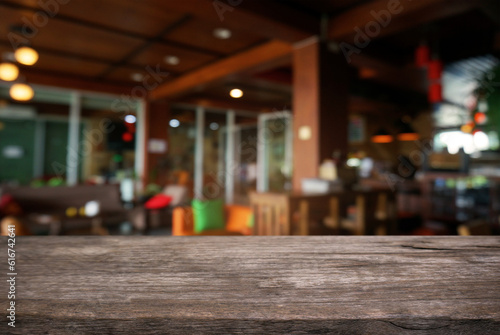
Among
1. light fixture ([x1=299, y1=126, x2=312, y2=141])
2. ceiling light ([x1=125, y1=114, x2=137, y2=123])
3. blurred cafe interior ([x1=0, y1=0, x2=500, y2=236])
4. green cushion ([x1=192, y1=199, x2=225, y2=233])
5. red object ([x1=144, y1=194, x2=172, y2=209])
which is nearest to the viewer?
blurred cafe interior ([x1=0, y1=0, x2=500, y2=236])

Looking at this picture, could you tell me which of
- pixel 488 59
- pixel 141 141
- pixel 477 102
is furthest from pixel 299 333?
pixel 141 141

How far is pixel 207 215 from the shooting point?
11.5 feet

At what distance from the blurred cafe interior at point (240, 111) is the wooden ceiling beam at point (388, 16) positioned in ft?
0.06

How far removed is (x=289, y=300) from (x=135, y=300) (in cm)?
19

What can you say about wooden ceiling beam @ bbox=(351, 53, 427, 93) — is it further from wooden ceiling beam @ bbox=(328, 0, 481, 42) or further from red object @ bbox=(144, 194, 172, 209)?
red object @ bbox=(144, 194, 172, 209)

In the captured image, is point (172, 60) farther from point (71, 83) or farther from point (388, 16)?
point (388, 16)

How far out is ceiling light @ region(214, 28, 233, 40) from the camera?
4242mm

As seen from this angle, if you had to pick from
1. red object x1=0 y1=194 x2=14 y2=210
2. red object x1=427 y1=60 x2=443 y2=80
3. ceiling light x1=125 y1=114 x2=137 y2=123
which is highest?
ceiling light x1=125 y1=114 x2=137 y2=123

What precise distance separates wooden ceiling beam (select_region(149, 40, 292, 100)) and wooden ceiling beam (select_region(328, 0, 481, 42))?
76 centimetres

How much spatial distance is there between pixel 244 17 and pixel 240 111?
558 centimetres

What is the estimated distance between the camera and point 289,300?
15.0 inches

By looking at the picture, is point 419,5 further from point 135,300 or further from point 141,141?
point 141,141

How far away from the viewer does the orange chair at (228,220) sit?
3.37 metres

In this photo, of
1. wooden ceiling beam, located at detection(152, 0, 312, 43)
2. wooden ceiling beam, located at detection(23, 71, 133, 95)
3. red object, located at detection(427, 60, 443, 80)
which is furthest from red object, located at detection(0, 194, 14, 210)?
red object, located at detection(427, 60, 443, 80)
